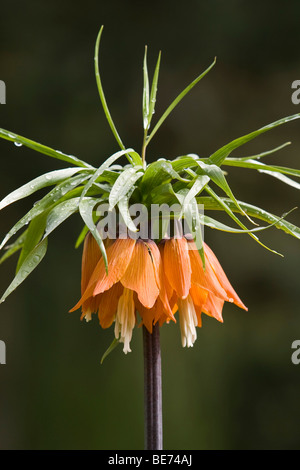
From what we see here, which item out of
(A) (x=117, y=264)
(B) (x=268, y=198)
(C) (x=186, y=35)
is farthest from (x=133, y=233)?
(C) (x=186, y=35)

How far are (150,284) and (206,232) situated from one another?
1804 millimetres

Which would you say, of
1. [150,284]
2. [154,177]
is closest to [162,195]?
[154,177]

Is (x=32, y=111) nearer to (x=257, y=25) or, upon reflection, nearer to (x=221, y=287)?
(x=257, y=25)

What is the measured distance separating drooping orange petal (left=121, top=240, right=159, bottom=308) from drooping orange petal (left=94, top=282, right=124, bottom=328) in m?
0.04

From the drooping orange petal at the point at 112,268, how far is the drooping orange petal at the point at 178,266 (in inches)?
2.1

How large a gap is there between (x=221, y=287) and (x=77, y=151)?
6.16ft

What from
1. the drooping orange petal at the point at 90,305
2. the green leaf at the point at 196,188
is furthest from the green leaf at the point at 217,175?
the drooping orange petal at the point at 90,305

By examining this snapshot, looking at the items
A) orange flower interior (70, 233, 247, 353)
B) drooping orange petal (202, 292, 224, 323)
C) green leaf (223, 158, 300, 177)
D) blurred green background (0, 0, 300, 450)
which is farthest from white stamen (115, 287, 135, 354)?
blurred green background (0, 0, 300, 450)

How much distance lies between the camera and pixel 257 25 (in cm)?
248

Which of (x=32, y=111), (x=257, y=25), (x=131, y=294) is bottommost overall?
(x=131, y=294)

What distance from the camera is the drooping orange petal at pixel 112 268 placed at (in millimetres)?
740

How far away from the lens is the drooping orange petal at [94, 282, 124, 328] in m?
0.79

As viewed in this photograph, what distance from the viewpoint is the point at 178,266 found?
752 millimetres

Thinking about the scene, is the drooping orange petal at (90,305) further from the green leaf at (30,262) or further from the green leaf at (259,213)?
the green leaf at (259,213)
